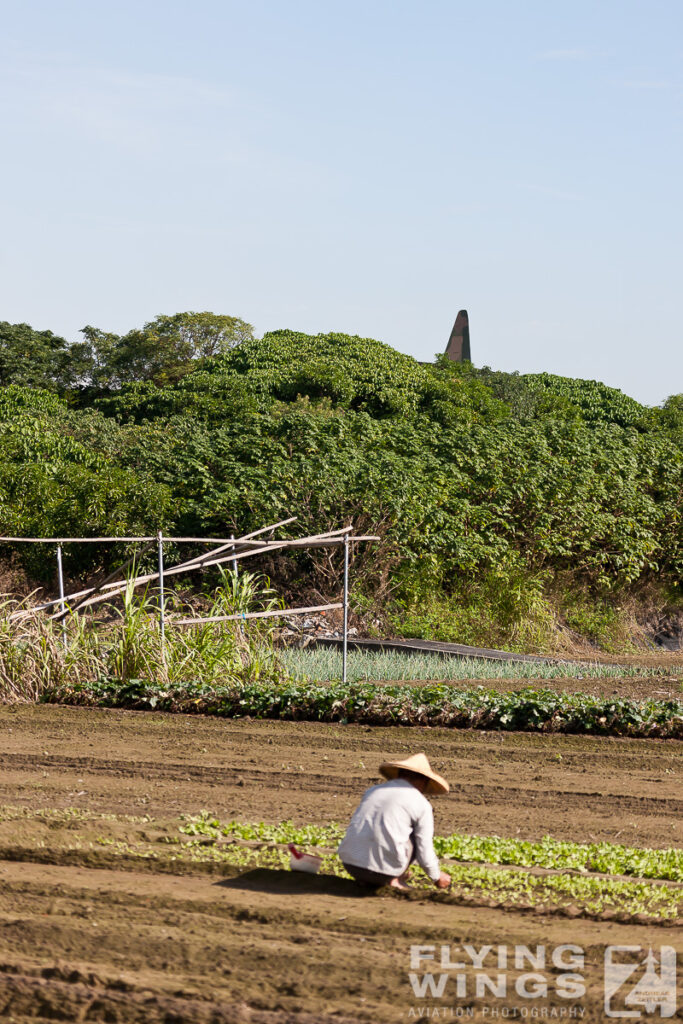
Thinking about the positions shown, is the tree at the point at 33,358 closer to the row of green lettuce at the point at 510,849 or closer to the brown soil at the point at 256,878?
the brown soil at the point at 256,878

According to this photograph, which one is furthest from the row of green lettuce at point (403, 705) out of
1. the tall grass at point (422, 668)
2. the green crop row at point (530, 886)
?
the green crop row at point (530, 886)

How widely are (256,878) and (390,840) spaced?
731mm

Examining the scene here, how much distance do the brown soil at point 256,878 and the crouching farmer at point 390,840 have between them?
4.8 inches

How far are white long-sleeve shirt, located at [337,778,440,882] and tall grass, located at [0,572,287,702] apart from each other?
493 cm

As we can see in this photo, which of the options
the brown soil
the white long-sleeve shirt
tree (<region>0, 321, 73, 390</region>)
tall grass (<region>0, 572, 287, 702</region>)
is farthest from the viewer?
tree (<region>0, 321, 73, 390</region>)

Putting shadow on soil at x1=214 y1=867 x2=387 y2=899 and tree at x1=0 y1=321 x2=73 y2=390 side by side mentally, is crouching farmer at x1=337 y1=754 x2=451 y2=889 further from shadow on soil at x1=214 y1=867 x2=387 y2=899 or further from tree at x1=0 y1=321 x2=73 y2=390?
tree at x1=0 y1=321 x2=73 y2=390

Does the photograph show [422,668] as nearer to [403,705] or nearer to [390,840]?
[403,705]

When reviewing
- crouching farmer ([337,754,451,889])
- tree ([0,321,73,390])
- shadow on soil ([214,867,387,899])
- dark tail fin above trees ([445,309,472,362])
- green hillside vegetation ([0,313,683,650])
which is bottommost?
shadow on soil ([214,867,387,899])

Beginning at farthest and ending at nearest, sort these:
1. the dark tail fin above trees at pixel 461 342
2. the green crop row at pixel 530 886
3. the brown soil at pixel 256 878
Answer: the dark tail fin above trees at pixel 461 342
the green crop row at pixel 530 886
the brown soil at pixel 256 878

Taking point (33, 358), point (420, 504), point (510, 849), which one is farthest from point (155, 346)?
point (510, 849)

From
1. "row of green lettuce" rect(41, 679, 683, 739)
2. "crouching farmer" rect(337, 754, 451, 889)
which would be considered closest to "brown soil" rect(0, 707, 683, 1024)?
"crouching farmer" rect(337, 754, 451, 889)

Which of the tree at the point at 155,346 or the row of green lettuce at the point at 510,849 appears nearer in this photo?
the row of green lettuce at the point at 510,849

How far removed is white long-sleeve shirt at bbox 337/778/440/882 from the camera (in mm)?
4730

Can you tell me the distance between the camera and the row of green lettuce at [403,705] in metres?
8.58
